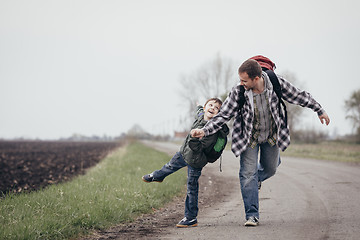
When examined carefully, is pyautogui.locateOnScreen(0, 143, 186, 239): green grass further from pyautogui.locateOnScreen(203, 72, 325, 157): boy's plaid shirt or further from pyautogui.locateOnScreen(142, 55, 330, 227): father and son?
pyautogui.locateOnScreen(203, 72, 325, 157): boy's plaid shirt

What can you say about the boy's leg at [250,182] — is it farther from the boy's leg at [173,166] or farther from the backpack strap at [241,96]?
the boy's leg at [173,166]

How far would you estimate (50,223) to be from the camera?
182 inches

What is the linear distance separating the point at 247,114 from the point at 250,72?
1.80ft

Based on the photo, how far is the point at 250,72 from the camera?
4.46 meters

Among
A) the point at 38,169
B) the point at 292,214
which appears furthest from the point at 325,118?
the point at 38,169

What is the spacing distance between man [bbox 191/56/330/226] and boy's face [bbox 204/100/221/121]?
0.24 m

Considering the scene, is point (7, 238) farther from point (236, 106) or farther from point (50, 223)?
point (236, 106)

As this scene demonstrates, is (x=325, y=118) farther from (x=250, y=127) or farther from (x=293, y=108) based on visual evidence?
(x=293, y=108)

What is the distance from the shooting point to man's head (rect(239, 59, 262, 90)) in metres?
4.46

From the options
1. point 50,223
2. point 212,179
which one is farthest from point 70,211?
point 212,179

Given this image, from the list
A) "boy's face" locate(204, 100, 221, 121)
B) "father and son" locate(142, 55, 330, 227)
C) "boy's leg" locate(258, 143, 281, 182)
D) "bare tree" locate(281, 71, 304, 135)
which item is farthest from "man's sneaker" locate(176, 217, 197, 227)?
"bare tree" locate(281, 71, 304, 135)

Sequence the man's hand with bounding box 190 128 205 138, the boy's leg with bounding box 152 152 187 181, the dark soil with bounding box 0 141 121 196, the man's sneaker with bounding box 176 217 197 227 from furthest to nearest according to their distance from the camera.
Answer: the dark soil with bounding box 0 141 121 196 < the boy's leg with bounding box 152 152 187 181 < the man's sneaker with bounding box 176 217 197 227 < the man's hand with bounding box 190 128 205 138

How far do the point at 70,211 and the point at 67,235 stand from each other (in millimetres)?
857

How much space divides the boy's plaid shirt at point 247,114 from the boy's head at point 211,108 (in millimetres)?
231
